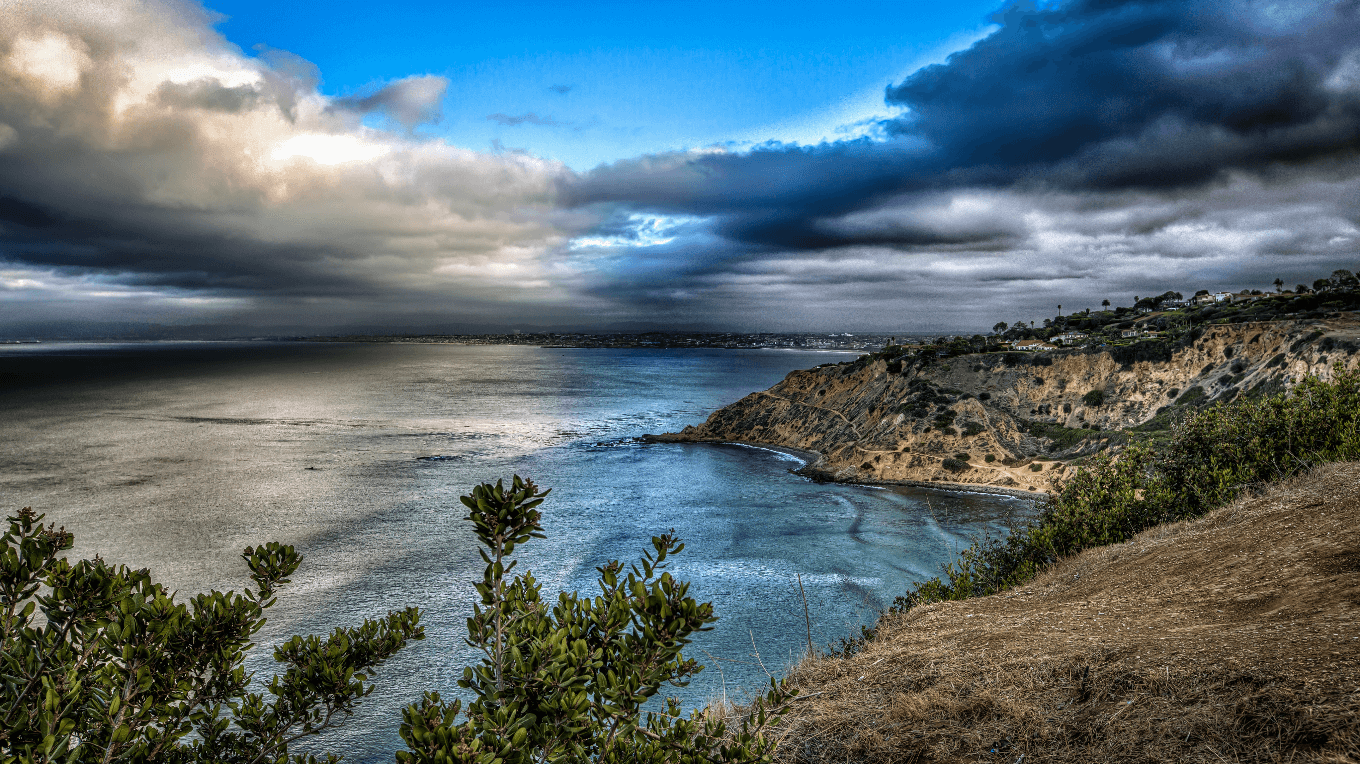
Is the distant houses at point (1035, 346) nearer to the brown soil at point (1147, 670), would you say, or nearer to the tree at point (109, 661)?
the brown soil at point (1147, 670)

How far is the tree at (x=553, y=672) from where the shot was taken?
3830mm

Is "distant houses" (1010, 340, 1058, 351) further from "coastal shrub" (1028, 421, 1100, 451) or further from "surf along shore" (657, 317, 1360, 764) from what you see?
"surf along shore" (657, 317, 1360, 764)

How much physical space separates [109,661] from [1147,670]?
1039 centimetres

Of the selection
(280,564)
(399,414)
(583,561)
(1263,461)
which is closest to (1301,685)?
(280,564)

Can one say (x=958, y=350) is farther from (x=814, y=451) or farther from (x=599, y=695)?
(x=599, y=695)

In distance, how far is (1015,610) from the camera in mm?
12383

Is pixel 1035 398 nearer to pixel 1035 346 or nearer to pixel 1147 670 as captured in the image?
pixel 1035 346

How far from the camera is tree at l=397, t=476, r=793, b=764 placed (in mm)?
3830

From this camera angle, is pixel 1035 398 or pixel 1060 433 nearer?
pixel 1060 433

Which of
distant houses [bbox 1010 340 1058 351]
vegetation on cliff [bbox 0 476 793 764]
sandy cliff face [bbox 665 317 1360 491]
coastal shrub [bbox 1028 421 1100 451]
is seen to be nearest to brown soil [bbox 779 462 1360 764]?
vegetation on cliff [bbox 0 476 793 764]

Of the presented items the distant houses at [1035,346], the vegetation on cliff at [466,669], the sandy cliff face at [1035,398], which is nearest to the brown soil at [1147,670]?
the vegetation on cliff at [466,669]

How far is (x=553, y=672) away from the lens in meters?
4.25

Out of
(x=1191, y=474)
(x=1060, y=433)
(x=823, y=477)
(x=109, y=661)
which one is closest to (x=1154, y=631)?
(x=109, y=661)

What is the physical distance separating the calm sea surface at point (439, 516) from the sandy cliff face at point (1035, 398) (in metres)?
5.61
